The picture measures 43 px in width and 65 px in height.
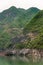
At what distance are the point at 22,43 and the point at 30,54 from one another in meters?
19.5

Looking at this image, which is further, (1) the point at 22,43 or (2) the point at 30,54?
(1) the point at 22,43

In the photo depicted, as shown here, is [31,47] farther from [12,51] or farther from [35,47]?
[12,51]

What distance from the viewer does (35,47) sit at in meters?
181

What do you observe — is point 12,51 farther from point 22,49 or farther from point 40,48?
point 40,48

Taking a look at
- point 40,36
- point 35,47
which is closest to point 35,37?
point 40,36

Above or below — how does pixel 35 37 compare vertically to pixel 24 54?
above

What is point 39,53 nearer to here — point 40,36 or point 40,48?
point 40,48

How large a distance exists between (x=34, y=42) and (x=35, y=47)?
6.45 metres

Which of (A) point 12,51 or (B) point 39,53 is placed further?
(A) point 12,51

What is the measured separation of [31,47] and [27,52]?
15.1 ft

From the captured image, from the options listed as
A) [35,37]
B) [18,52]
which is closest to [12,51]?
[18,52]

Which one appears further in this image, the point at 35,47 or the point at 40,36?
the point at 40,36

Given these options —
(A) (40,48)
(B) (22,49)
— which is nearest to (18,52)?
(B) (22,49)

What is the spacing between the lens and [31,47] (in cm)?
18388
